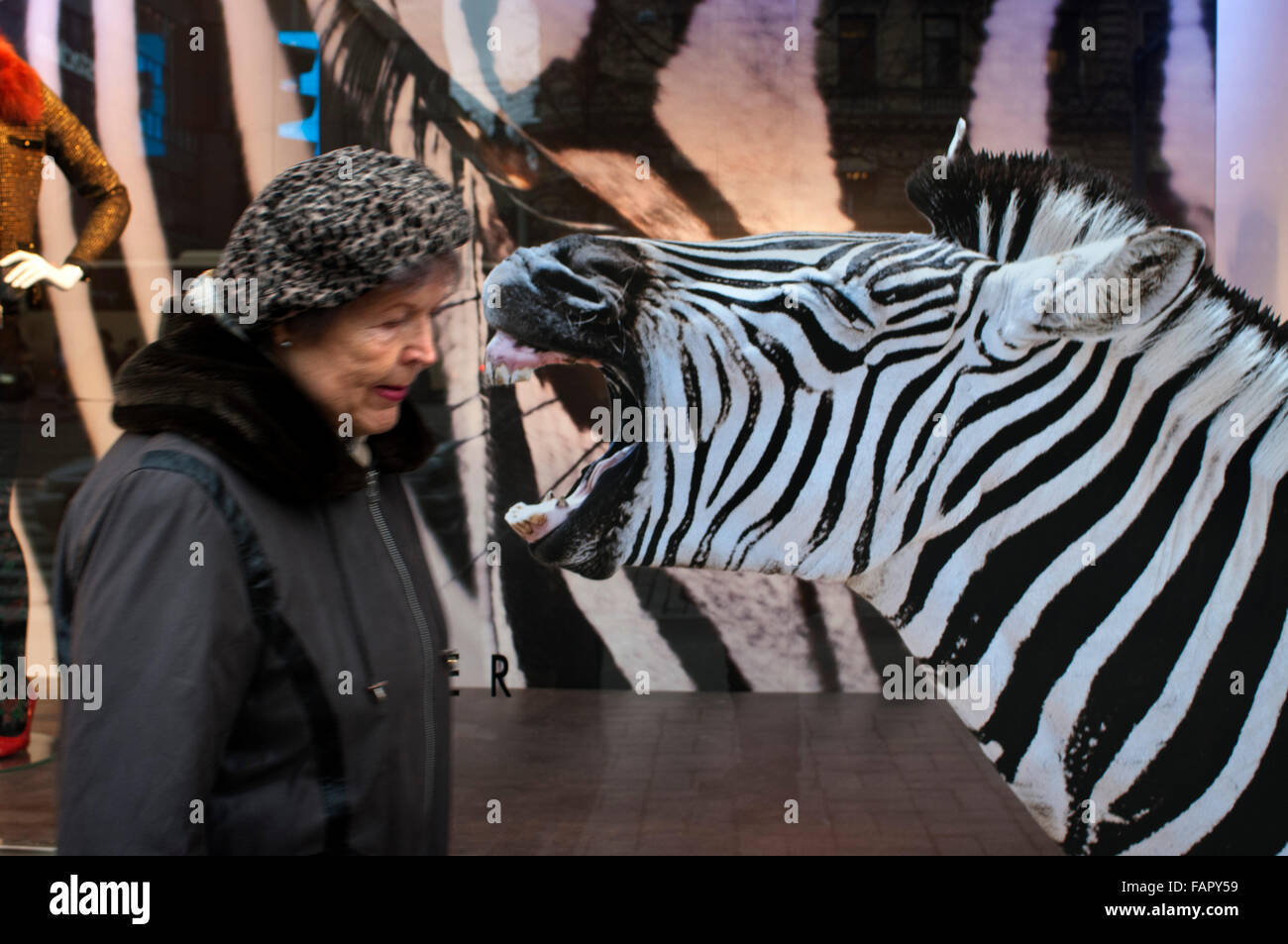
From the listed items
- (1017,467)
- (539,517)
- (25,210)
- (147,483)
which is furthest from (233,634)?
(25,210)

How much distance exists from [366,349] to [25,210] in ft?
14.3

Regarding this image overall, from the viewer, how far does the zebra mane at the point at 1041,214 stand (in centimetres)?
228

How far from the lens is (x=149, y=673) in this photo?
125 cm

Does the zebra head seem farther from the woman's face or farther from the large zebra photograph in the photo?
the woman's face

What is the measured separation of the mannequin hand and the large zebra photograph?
1.4 inches

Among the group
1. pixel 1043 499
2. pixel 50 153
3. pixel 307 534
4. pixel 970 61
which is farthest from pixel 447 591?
pixel 307 534

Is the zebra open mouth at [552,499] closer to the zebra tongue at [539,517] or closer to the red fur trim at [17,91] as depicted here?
the zebra tongue at [539,517]

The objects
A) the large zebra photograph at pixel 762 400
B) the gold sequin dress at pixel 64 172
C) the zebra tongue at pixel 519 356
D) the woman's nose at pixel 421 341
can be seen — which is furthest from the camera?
the gold sequin dress at pixel 64 172

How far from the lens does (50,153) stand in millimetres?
5105

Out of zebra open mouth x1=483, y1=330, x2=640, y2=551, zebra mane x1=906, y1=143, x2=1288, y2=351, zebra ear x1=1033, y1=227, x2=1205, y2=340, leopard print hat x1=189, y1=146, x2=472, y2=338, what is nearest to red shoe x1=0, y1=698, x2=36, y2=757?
zebra open mouth x1=483, y1=330, x2=640, y2=551

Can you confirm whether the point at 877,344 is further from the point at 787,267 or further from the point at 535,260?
the point at 535,260

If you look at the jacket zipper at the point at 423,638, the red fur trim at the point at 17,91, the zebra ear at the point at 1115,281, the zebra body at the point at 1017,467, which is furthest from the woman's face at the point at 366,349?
the red fur trim at the point at 17,91

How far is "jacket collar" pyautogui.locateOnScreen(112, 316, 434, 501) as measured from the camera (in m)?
1.33

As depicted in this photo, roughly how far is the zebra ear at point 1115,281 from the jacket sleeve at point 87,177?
4419mm
